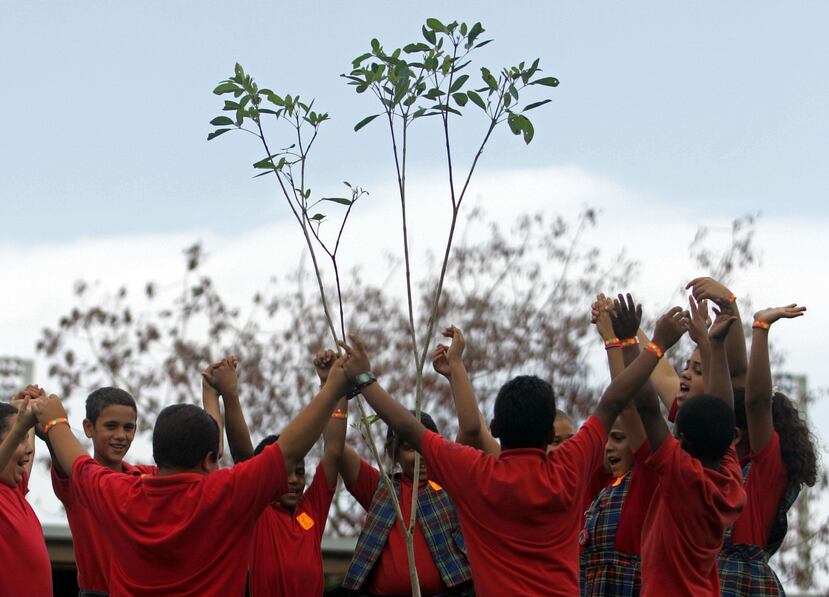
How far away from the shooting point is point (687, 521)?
4.69 metres

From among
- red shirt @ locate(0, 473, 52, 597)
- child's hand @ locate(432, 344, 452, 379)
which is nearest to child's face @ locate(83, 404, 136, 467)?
red shirt @ locate(0, 473, 52, 597)

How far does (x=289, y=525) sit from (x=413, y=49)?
2137mm

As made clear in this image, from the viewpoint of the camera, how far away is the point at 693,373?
18.4 feet

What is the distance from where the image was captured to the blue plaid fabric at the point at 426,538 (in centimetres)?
588

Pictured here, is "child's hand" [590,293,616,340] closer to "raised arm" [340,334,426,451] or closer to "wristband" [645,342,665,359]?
"wristband" [645,342,665,359]

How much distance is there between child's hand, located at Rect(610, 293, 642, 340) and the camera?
496 cm

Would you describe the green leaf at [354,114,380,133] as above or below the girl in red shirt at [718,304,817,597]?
above

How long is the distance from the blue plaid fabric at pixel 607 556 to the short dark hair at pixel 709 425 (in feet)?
2.36

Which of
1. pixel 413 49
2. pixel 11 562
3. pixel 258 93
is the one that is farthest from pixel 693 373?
pixel 11 562

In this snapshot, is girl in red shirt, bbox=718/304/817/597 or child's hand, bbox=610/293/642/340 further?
girl in red shirt, bbox=718/304/817/597


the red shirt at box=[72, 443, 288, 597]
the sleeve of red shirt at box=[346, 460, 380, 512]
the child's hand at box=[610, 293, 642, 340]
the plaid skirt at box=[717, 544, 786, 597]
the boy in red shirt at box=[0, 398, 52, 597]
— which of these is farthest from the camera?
the sleeve of red shirt at box=[346, 460, 380, 512]

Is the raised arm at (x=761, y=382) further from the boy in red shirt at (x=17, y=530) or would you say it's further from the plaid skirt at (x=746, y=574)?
the boy in red shirt at (x=17, y=530)

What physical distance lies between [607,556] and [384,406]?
4.90 feet

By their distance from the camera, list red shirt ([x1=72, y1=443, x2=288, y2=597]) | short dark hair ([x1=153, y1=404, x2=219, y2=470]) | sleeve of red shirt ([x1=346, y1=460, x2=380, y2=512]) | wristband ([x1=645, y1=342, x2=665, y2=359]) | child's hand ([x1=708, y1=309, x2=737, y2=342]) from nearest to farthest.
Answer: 1. red shirt ([x1=72, y1=443, x2=288, y2=597])
2. short dark hair ([x1=153, y1=404, x2=219, y2=470])
3. wristband ([x1=645, y1=342, x2=665, y2=359])
4. child's hand ([x1=708, y1=309, x2=737, y2=342])
5. sleeve of red shirt ([x1=346, y1=460, x2=380, y2=512])
